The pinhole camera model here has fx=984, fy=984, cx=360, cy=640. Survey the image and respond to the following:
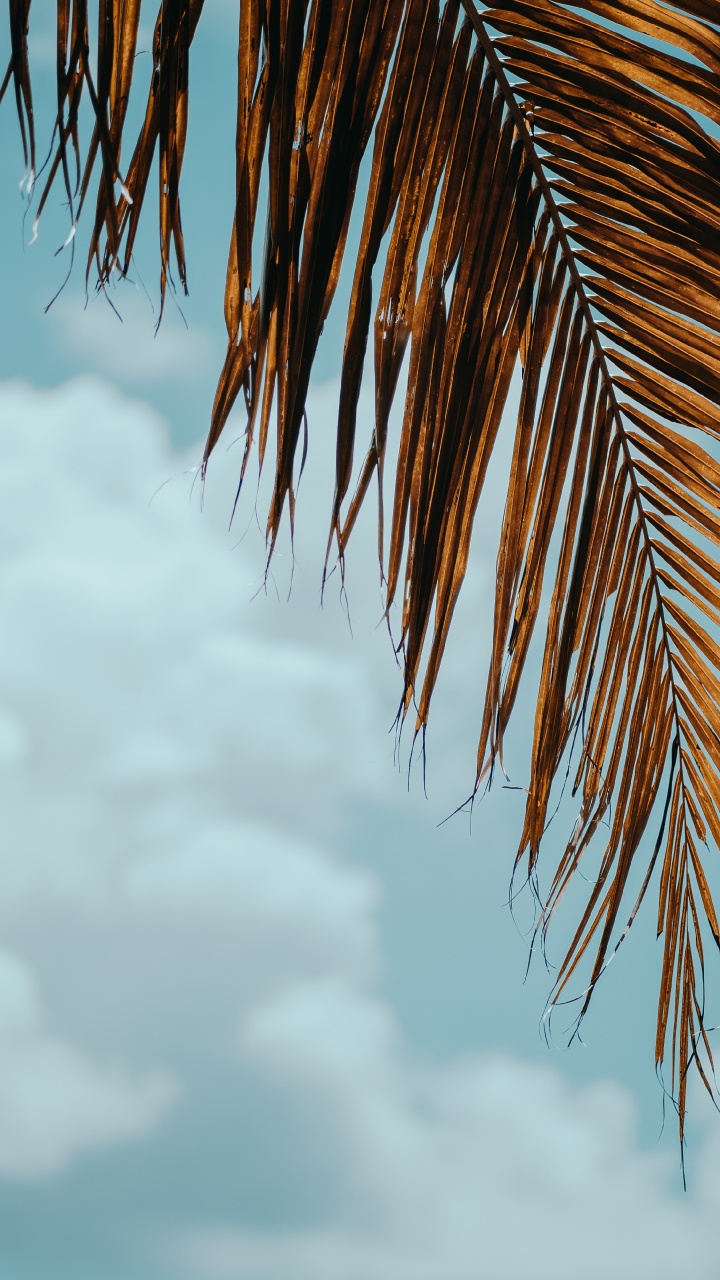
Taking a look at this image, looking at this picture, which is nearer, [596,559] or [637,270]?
[637,270]

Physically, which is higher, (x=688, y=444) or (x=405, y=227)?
(x=688, y=444)

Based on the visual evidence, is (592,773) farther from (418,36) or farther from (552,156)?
(418,36)

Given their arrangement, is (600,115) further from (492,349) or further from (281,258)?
(281,258)

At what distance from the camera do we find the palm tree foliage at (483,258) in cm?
81

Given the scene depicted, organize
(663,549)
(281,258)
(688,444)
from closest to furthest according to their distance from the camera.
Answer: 1. (281,258)
2. (688,444)
3. (663,549)

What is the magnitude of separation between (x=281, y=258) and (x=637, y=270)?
1.23 ft

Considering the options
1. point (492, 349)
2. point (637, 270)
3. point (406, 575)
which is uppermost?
point (637, 270)

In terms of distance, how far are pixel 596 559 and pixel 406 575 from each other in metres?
0.31

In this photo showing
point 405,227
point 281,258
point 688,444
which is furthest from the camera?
point 688,444

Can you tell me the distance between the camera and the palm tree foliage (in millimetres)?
808

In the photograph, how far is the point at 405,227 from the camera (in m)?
0.92

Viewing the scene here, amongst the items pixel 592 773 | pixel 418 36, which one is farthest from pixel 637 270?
pixel 592 773

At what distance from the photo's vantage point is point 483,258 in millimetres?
926

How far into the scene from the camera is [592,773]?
126 centimetres
